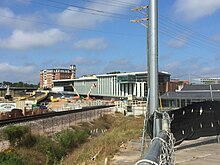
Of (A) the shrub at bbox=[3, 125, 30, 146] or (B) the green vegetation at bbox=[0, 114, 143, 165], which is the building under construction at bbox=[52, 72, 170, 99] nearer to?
(B) the green vegetation at bbox=[0, 114, 143, 165]

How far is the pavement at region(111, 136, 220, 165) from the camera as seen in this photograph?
1015 cm

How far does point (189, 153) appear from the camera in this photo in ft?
37.6

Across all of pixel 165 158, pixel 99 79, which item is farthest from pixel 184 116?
pixel 99 79

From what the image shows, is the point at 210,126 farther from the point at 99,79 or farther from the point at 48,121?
the point at 99,79

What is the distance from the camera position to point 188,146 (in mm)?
12836

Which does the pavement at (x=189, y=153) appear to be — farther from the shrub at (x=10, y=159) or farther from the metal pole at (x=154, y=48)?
the shrub at (x=10, y=159)

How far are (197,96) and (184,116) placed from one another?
97.8 feet

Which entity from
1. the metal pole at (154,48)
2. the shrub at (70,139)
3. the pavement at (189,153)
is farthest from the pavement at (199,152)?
the shrub at (70,139)

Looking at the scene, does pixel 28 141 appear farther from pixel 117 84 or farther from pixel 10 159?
pixel 117 84

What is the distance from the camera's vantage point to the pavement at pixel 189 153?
10148 mm

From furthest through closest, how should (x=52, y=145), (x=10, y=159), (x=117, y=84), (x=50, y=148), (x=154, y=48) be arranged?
(x=117, y=84) → (x=52, y=145) → (x=50, y=148) → (x=10, y=159) → (x=154, y=48)

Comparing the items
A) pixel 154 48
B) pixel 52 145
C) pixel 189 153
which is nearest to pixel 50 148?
pixel 52 145

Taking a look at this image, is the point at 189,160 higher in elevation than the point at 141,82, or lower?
lower

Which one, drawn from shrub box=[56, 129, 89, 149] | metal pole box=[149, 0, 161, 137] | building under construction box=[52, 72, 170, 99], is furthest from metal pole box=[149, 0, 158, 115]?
building under construction box=[52, 72, 170, 99]
